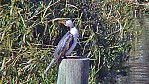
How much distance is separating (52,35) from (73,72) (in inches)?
144

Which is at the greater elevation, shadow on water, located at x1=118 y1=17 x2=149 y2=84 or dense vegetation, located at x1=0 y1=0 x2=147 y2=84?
dense vegetation, located at x1=0 y1=0 x2=147 y2=84

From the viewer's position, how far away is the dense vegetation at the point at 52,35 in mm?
8062

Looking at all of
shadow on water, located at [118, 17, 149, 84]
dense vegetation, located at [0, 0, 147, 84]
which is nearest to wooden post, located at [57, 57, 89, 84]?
dense vegetation, located at [0, 0, 147, 84]

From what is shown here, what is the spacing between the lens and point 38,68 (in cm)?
809

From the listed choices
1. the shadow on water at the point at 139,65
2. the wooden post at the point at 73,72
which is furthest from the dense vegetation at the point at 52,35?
the wooden post at the point at 73,72

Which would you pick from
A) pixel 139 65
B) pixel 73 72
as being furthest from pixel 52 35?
pixel 139 65

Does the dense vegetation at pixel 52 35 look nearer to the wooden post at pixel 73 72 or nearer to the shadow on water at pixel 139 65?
the shadow on water at pixel 139 65

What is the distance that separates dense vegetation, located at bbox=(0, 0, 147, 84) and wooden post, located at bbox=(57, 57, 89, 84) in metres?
2.80

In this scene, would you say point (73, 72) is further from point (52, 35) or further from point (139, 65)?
point (139, 65)

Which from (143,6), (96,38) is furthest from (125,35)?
(143,6)

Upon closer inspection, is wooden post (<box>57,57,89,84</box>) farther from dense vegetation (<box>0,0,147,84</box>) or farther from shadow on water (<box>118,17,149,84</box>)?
shadow on water (<box>118,17,149,84</box>)

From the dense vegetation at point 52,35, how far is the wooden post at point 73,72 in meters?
2.80

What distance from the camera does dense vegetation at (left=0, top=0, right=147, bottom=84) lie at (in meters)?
8.06

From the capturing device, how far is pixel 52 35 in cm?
877
